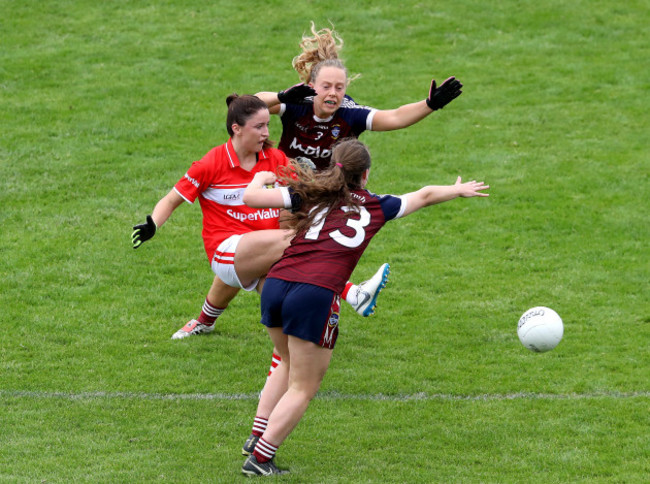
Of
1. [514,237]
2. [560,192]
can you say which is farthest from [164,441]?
[560,192]

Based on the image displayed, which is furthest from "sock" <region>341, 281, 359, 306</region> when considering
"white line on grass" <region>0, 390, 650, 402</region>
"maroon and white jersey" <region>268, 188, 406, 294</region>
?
"maroon and white jersey" <region>268, 188, 406, 294</region>

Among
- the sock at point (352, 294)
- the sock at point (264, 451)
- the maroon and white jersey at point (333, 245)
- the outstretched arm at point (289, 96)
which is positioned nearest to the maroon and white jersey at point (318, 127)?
the outstretched arm at point (289, 96)

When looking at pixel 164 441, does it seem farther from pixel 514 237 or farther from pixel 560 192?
pixel 560 192

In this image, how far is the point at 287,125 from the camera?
8.10 meters

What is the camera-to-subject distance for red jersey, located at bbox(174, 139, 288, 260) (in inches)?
281

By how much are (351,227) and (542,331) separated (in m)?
1.87

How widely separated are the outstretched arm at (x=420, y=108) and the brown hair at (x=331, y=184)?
150 cm

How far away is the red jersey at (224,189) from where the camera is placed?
23.5 feet

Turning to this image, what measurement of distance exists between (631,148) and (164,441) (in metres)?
9.09

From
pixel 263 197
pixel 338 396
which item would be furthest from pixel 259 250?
pixel 338 396

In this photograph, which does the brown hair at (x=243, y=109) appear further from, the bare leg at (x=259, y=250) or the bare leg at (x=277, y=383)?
the bare leg at (x=277, y=383)

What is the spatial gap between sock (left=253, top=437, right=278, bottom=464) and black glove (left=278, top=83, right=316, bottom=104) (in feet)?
10.5

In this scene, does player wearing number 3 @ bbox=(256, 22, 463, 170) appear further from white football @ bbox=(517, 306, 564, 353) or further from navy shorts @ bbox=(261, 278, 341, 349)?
navy shorts @ bbox=(261, 278, 341, 349)

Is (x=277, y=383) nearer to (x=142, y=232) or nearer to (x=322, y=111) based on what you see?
(x=142, y=232)
